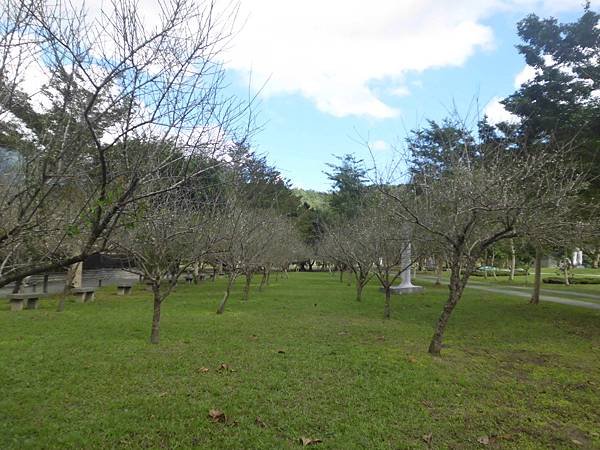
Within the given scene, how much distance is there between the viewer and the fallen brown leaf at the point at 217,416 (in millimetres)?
3951

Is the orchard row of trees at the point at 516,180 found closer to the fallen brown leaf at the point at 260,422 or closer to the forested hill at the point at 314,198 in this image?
the fallen brown leaf at the point at 260,422

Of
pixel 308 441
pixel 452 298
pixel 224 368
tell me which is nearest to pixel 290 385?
pixel 224 368

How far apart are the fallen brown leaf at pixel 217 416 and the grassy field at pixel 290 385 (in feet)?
0.18

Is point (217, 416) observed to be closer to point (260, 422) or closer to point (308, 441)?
point (260, 422)

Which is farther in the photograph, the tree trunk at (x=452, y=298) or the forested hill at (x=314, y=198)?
the forested hill at (x=314, y=198)

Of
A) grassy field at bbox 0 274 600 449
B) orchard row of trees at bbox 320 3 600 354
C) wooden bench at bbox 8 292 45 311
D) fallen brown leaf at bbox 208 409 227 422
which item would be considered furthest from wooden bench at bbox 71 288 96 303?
fallen brown leaf at bbox 208 409 227 422

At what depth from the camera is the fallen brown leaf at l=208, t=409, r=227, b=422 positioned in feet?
13.0

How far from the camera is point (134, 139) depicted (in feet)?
9.53

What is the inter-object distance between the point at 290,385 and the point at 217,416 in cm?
124

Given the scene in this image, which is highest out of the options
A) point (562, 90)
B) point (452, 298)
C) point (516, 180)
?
point (562, 90)

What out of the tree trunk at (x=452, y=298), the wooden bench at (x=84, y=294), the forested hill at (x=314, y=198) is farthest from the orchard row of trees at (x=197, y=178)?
the forested hill at (x=314, y=198)

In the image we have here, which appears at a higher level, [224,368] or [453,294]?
[453,294]

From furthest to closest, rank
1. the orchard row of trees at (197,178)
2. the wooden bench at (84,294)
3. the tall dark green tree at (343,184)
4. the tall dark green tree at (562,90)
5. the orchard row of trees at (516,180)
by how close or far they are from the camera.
→ the tall dark green tree at (343,184) → the wooden bench at (84,294) → the tall dark green tree at (562,90) → the orchard row of trees at (516,180) → the orchard row of trees at (197,178)

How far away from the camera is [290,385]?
199 inches
